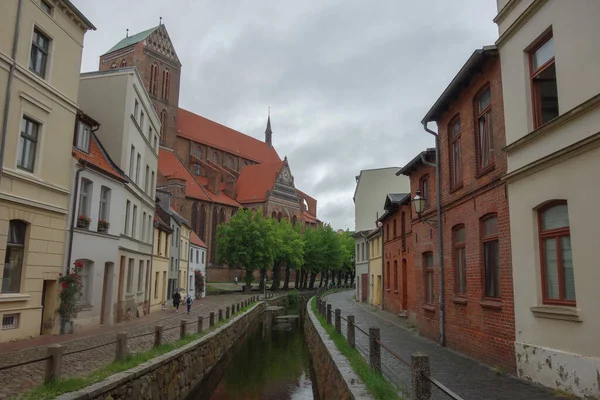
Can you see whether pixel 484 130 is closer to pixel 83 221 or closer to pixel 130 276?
pixel 83 221

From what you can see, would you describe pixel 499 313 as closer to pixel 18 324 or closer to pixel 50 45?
pixel 18 324

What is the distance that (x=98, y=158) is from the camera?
18031mm

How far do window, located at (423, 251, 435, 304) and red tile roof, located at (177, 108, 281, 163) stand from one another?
56.4 metres

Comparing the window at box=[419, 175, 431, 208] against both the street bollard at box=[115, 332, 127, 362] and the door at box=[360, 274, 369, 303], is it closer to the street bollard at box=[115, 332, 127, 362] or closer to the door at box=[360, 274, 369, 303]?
the street bollard at box=[115, 332, 127, 362]

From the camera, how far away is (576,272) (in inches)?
271

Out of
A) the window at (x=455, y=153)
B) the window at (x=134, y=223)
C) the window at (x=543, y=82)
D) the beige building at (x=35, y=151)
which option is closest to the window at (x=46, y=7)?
the beige building at (x=35, y=151)

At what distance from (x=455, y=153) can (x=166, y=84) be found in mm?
54589

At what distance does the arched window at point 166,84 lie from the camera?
60709mm

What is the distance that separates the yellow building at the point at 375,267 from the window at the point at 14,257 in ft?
63.7

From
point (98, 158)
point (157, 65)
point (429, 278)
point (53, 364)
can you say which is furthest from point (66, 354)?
point (157, 65)

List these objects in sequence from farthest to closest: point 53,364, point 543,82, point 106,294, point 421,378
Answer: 1. point 106,294
2. point 543,82
3. point 53,364
4. point 421,378

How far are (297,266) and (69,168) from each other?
42.8 metres

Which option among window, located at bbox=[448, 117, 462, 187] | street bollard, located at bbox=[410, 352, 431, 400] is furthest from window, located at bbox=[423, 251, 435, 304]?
street bollard, located at bbox=[410, 352, 431, 400]

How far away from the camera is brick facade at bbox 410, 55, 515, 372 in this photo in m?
9.15
